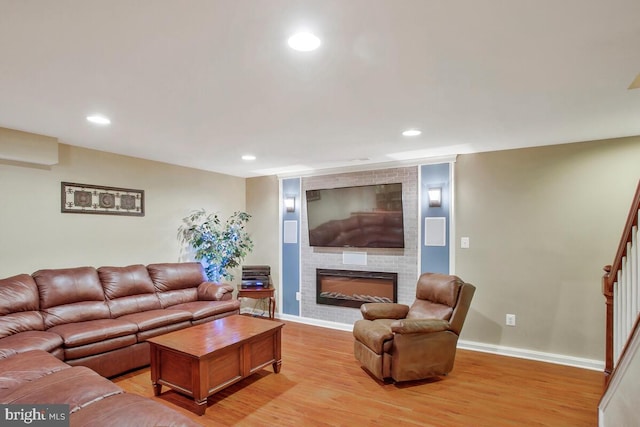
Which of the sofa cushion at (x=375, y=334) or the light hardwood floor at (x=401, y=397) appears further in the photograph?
the sofa cushion at (x=375, y=334)

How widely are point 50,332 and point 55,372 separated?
104cm

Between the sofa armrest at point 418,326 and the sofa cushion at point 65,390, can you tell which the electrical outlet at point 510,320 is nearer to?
the sofa armrest at point 418,326

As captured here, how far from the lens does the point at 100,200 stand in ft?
13.3

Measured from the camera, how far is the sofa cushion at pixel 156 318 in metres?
3.43

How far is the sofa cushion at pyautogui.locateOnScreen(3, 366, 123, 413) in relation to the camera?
175 cm

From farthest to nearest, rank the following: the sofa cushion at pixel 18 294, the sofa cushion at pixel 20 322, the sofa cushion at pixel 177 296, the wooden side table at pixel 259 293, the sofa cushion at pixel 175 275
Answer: the wooden side table at pixel 259 293 → the sofa cushion at pixel 175 275 → the sofa cushion at pixel 177 296 → the sofa cushion at pixel 18 294 → the sofa cushion at pixel 20 322

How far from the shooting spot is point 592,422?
2473mm

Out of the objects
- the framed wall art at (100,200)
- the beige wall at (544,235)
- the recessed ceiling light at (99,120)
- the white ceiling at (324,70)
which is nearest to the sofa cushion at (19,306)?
the framed wall art at (100,200)

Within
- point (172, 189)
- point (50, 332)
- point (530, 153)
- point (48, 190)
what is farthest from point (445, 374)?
point (48, 190)

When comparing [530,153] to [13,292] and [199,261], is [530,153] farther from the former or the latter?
[13,292]

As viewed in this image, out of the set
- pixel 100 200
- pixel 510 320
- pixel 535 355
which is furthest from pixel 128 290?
pixel 535 355

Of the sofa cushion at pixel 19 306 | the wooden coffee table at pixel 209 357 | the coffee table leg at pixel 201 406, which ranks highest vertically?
the sofa cushion at pixel 19 306

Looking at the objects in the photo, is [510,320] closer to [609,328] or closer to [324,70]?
[609,328]

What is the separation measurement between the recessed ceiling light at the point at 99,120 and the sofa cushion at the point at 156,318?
75.0 inches
